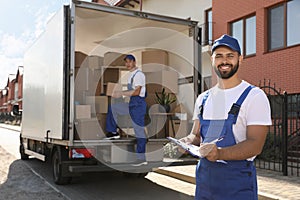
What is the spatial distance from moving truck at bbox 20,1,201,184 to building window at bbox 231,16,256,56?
7.22m

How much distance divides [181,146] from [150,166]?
395 centimetres

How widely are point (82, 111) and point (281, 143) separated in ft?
16.6

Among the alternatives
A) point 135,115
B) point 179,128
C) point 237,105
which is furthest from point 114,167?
point 237,105

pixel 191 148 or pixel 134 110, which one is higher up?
pixel 134 110

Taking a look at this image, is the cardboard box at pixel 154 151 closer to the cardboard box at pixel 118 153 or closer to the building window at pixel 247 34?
the cardboard box at pixel 118 153

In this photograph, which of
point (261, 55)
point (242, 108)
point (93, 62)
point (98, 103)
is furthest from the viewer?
point (261, 55)

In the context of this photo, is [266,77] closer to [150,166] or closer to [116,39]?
[116,39]

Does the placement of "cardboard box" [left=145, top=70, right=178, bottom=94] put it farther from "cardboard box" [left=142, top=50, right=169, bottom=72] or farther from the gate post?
the gate post

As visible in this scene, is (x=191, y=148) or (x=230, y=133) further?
(x=191, y=148)

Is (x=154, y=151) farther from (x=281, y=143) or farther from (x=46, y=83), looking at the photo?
(x=281, y=143)

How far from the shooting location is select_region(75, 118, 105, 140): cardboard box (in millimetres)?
6840

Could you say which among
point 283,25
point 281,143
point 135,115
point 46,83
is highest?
point 283,25

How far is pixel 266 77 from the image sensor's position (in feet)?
45.6

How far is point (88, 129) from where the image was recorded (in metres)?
6.94
